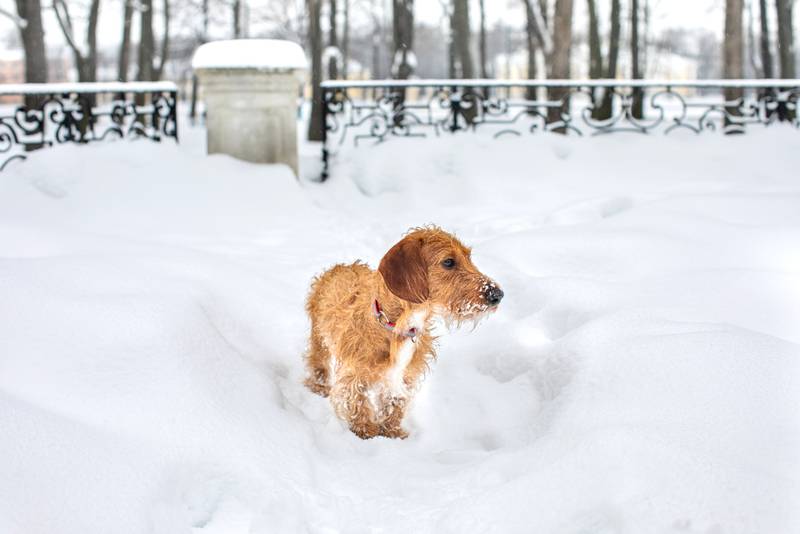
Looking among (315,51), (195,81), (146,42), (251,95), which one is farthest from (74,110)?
(195,81)

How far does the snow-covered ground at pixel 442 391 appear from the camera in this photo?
2.35m

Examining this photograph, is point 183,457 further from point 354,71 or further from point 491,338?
point 354,71

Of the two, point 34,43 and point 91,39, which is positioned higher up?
point 91,39

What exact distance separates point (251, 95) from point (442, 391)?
584cm

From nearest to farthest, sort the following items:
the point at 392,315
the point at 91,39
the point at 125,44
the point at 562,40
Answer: the point at 392,315 → the point at 562,40 → the point at 91,39 → the point at 125,44

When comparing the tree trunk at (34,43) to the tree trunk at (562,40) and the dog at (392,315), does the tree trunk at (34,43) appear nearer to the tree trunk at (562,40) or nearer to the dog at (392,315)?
the tree trunk at (562,40)

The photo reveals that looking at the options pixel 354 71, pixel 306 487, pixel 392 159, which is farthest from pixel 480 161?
pixel 354 71

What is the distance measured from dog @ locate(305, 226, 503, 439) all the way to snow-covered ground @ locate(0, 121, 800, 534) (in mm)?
194

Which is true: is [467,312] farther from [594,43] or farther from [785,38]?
[785,38]

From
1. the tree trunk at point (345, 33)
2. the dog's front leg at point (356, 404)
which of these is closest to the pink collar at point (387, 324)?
the dog's front leg at point (356, 404)

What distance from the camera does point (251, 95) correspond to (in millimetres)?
8742

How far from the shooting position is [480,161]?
31.2 ft

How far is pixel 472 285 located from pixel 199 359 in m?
1.34

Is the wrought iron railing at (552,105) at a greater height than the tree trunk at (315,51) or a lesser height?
lesser
